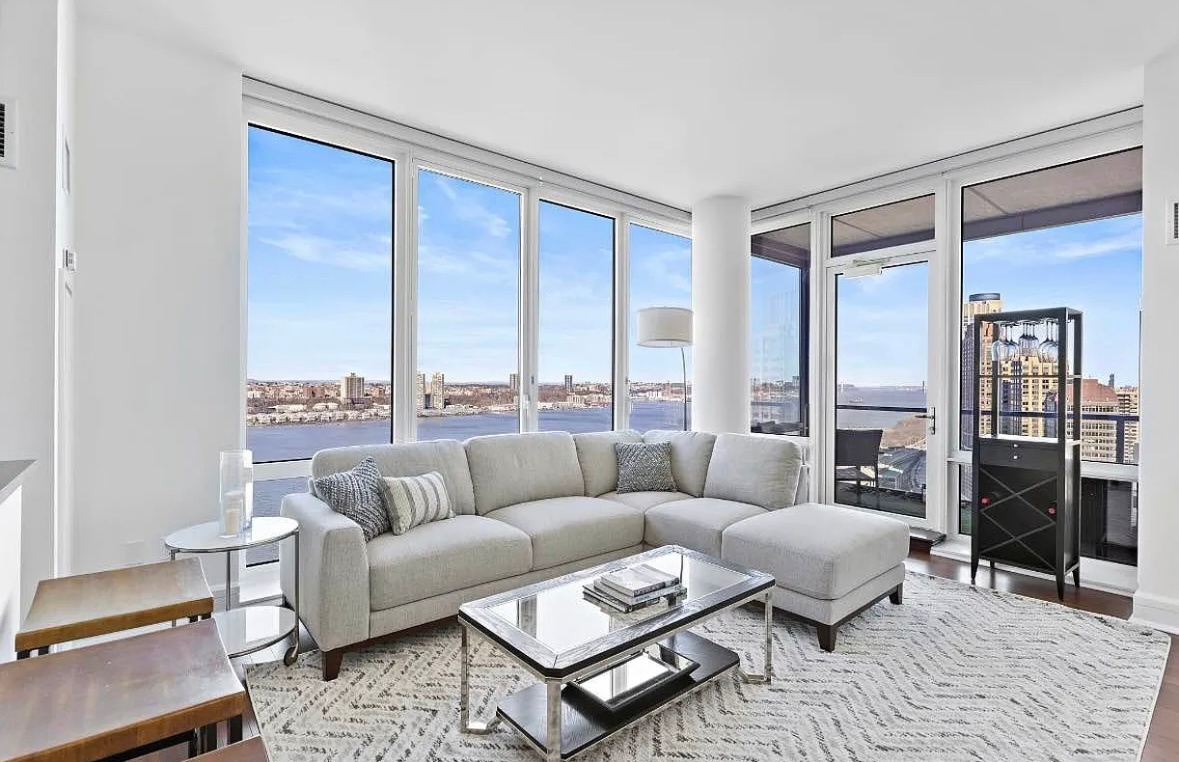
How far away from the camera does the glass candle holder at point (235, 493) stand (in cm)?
251

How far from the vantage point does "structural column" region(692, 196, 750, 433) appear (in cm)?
509

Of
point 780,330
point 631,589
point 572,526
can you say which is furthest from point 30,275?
point 780,330

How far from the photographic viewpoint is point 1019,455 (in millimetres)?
3520

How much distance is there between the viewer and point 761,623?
294 centimetres

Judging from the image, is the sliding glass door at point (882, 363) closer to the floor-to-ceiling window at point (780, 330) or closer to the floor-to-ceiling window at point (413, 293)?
the floor-to-ceiling window at point (780, 330)

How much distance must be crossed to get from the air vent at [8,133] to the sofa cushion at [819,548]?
3.22 meters

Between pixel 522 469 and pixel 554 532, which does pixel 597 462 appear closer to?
pixel 522 469

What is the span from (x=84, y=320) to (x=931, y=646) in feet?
13.7

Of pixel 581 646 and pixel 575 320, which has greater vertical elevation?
pixel 575 320

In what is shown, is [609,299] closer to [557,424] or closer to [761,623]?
[557,424]

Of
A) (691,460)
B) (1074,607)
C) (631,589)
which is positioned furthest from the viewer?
(691,460)

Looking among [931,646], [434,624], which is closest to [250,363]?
[434,624]

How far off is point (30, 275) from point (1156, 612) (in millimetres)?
5026

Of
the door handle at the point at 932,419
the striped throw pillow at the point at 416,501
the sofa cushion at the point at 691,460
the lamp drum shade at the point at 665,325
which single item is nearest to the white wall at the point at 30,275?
the striped throw pillow at the point at 416,501
